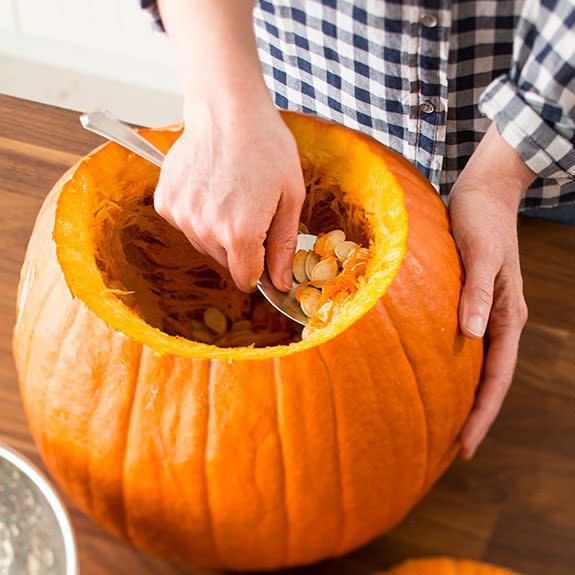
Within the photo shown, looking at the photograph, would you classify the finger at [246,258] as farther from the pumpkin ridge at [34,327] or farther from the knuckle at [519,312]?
the knuckle at [519,312]

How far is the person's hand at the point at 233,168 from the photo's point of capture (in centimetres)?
70

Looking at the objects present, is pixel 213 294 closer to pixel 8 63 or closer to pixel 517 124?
pixel 517 124

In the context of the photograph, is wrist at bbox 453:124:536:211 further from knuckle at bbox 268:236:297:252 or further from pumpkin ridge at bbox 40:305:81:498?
pumpkin ridge at bbox 40:305:81:498

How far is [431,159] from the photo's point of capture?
1000 mm

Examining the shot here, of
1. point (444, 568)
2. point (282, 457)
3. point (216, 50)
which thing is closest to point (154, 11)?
point (216, 50)

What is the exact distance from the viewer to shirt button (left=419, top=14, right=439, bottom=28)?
0.84 meters

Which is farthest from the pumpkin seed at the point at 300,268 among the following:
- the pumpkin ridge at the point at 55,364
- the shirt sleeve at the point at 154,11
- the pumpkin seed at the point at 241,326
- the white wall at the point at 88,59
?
the white wall at the point at 88,59

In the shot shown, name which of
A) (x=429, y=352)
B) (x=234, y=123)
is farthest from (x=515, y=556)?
(x=234, y=123)

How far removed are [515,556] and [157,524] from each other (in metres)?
0.31

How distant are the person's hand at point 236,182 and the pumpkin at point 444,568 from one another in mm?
278

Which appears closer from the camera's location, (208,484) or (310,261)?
(208,484)

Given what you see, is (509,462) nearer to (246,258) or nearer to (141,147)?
(246,258)

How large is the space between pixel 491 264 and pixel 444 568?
27 cm

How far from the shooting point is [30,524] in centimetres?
64
